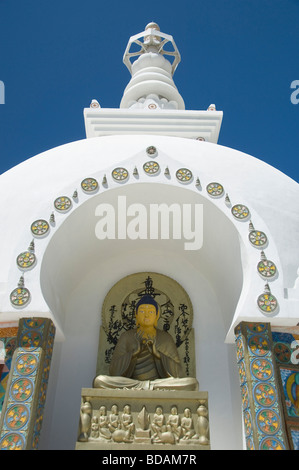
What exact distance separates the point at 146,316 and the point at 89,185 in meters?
1.84

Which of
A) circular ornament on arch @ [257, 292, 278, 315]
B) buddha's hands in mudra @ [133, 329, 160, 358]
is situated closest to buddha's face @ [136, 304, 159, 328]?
buddha's hands in mudra @ [133, 329, 160, 358]

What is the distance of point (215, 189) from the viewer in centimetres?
537

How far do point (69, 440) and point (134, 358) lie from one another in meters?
1.19

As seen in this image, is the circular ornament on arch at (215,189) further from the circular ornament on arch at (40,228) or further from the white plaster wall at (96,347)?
the circular ornament on arch at (40,228)

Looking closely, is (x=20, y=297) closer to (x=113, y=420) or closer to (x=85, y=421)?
(x=85, y=421)

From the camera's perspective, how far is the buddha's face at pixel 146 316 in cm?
554

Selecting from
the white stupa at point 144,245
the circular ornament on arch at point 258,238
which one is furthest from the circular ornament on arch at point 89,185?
the circular ornament on arch at point 258,238

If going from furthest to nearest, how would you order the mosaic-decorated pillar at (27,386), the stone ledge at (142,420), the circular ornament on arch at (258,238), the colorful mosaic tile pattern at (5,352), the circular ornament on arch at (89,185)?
the circular ornament on arch at (89,185) → the circular ornament on arch at (258,238) → the colorful mosaic tile pattern at (5,352) → the stone ledge at (142,420) → the mosaic-decorated pillar at (27,386)

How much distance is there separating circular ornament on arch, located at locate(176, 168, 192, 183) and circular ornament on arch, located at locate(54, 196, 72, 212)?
142 centimetres

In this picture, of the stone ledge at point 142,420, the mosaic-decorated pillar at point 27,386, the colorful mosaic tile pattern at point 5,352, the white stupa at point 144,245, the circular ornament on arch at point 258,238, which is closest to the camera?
the mosaic-decorated pillar at point 27,386

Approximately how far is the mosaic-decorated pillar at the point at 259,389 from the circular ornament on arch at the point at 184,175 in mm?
1941

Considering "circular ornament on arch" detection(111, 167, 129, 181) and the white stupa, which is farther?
"circular ornament on arch" detection(111, 167, 129, 181)

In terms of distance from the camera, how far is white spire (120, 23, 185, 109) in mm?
10172

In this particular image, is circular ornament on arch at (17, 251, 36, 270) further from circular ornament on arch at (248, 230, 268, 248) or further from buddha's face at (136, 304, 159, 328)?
circular ornament on arch at (248, 230, 268, 248)
